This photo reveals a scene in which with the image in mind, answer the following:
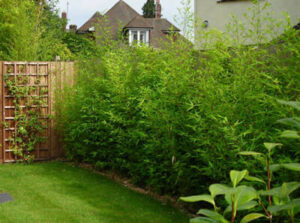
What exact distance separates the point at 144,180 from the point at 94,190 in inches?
24.7

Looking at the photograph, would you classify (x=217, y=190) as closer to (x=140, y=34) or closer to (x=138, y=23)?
(x=138, y=23)

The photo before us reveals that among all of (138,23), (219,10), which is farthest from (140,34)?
(219,10)

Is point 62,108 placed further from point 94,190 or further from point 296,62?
point 296,62

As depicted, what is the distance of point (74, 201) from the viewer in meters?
4.52

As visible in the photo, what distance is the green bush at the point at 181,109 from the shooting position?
311 centimetres

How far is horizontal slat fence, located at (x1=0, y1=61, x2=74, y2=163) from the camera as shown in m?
7.06

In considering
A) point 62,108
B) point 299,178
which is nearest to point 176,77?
point 299,178

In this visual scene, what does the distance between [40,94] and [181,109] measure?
153 inches

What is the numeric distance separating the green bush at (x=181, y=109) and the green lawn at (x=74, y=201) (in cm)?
32

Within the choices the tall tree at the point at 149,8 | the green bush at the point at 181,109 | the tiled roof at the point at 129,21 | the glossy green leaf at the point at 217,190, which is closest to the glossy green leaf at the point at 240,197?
the glossy green leaf at the point at 217,190

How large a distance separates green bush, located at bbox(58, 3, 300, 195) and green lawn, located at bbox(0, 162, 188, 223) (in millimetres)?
322

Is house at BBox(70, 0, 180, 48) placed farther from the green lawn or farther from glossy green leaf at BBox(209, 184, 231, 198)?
glossy green leaf at BBox(209, 184, 231, 198)

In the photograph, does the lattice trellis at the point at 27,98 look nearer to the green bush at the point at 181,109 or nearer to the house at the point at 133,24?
the green bush at the point at 181,109

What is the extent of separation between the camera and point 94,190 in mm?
5039
